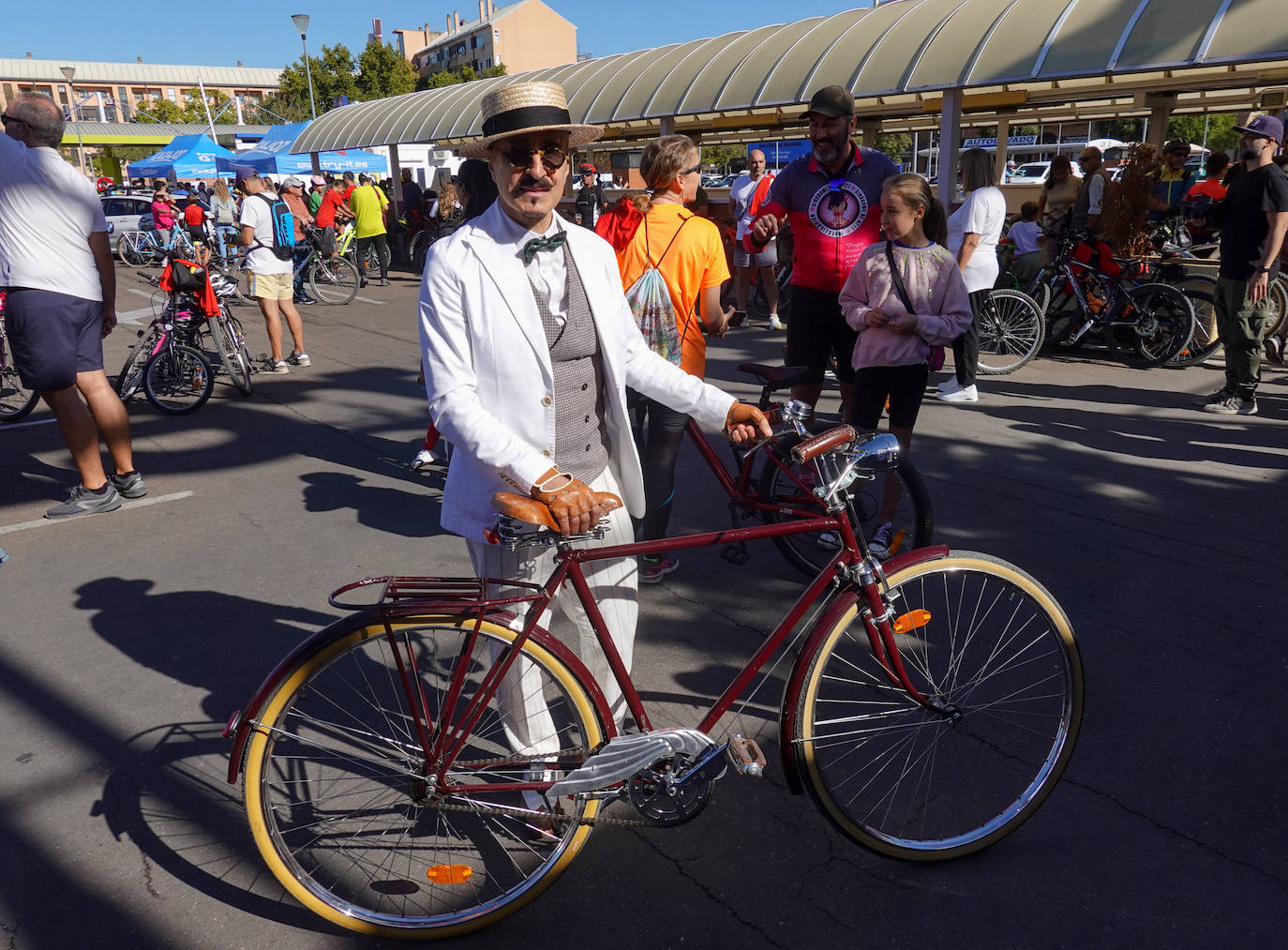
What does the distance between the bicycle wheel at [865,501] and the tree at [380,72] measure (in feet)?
199

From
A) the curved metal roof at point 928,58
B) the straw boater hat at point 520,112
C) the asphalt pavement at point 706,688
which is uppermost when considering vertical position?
the curved metal roof at point 928,58

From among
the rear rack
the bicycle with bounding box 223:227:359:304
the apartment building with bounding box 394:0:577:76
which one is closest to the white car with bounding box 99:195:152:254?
the bicycle with bounding box 223:227:359:304

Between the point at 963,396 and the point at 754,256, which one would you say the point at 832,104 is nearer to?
the point at 963,396

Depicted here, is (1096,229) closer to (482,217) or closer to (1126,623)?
(1126,623)

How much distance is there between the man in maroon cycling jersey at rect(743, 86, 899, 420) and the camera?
15.7 feet

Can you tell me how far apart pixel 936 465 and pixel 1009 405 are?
1.97 meters

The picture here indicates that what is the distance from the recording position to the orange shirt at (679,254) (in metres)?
4.20

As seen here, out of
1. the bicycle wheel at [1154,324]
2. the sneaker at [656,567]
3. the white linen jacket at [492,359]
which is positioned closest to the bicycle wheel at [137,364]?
the sneaker at [656,567]

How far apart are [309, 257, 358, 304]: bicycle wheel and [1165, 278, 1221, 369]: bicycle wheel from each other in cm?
1114

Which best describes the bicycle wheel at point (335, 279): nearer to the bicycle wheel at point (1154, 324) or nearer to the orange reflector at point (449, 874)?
the bicycle wheel at point (1154, 324)

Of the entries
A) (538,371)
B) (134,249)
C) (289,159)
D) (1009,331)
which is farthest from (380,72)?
(538,371)

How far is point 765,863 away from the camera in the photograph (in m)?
2.56

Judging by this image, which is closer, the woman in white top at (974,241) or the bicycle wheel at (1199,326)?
the woman in white top at (974,241)

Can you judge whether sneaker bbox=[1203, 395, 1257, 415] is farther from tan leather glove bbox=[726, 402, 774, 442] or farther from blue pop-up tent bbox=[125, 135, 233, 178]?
blue pop-up tent bbox=[125, 135, 233, 178]
